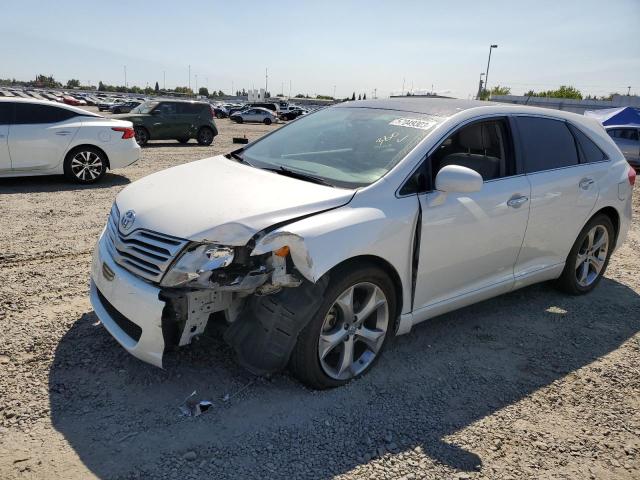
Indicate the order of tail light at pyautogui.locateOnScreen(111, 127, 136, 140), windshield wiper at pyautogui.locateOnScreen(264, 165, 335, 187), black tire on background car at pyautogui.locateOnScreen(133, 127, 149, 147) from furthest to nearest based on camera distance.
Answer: black tire on background car at pyautogui.locateOnScreen(133, 127, 149, 147) < tail light at pyautogui.locateOnScreen(111, 127, 136, 140) < windshield wiper at pyautogui.locateOnScreen(264, 165, 335, 187)

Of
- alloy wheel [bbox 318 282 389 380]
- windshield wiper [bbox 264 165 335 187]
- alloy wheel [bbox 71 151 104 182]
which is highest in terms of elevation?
windshield wiper [bbox 264 165 335 187]

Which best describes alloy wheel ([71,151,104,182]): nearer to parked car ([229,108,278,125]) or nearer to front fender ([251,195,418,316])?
front fender ([251,195,418,316])

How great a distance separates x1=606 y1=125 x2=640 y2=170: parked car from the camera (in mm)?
15219

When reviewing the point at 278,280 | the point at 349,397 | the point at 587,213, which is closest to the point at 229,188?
the point at 278,280

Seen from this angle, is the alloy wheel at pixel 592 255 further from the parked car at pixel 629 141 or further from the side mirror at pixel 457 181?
the parked car at pixel 629 141

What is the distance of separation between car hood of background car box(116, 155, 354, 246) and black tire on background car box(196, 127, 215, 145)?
51.9ft

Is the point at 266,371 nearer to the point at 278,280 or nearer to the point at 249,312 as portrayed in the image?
the point at 249,312

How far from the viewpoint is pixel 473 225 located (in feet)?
11.6

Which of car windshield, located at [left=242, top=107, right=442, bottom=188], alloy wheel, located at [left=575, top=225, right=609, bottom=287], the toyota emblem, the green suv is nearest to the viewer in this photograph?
the toyota emblem

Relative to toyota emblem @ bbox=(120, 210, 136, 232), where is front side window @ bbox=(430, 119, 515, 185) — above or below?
above

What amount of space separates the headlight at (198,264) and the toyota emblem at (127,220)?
0.51m

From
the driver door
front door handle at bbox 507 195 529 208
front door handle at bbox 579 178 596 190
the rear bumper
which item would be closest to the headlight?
the rear bumper

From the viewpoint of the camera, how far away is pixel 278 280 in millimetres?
2748

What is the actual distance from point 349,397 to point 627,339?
2531 millimetres
